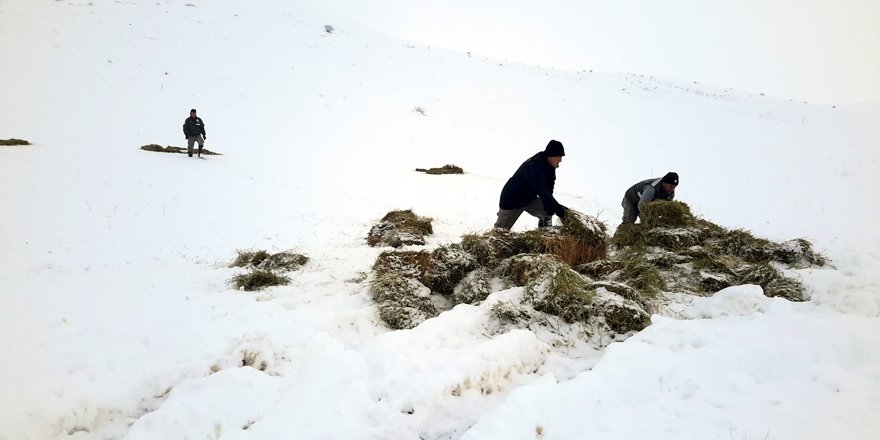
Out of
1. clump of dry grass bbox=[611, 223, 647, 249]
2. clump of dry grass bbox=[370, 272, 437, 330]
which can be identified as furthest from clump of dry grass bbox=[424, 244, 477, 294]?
clump of dry grass bbox=[611, 223, 647, 249]

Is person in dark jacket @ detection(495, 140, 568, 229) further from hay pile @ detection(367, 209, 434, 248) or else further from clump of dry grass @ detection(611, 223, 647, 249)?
hay pile @ detection(367, 209, 434, 248)

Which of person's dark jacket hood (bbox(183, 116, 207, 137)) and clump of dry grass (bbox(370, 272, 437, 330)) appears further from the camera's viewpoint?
person's dark jacket hood (bbox(183, 116, 207, 137))

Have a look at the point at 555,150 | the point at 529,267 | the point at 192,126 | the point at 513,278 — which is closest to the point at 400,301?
the point at 513,278

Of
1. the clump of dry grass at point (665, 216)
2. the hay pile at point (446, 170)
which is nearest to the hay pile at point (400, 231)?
the clump of dry grass at point (665, 216)

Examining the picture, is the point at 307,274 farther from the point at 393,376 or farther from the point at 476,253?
the point at 393,376

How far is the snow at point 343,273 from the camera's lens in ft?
8.76

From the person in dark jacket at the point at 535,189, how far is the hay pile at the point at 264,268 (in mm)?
2998

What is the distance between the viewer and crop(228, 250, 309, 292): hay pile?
474 cm

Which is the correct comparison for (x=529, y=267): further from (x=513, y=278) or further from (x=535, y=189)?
(x=535, y=189)

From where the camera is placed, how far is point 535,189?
5746mm

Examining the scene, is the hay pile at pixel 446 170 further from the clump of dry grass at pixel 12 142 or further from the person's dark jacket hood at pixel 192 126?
the clump of dry grass at pixel 12 142

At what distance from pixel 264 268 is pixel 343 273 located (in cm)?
105

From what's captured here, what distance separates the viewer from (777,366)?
9.29 feet

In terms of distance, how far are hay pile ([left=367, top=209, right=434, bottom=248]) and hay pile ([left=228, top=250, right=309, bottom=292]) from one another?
61.3 inches
